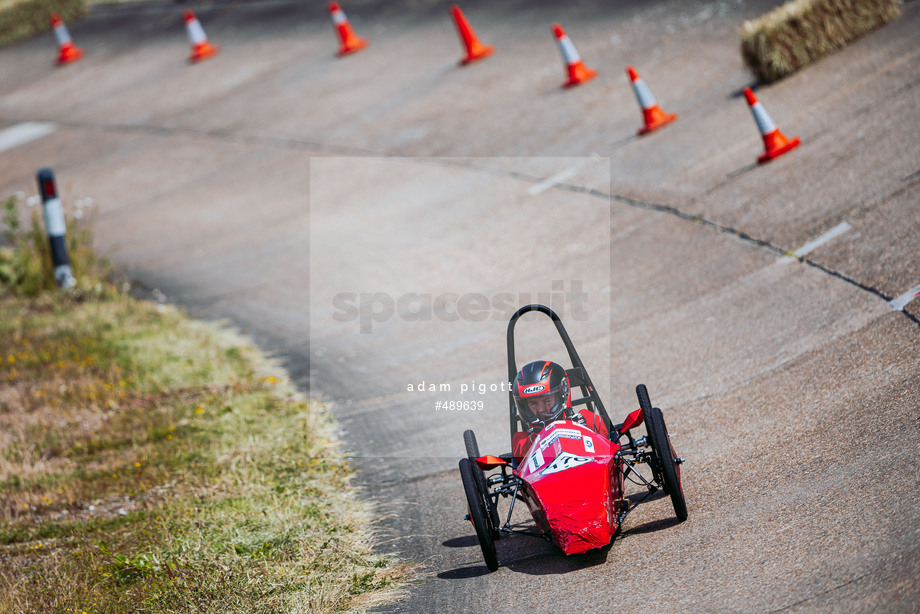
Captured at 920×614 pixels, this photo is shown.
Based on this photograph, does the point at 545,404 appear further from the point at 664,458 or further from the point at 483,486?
the point at 664,458

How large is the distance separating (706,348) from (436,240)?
4784mm

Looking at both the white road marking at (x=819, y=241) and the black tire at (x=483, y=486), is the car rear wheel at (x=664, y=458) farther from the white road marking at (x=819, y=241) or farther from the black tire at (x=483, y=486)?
the white road marking at (x=819, y=241)

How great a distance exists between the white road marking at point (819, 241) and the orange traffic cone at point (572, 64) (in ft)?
21.4

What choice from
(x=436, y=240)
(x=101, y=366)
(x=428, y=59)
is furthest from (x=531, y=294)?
(x=428, y=59)

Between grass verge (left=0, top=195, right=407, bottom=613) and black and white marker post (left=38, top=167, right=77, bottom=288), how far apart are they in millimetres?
712

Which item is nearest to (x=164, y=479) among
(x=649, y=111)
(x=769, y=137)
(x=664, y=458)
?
(x=664, y=458)

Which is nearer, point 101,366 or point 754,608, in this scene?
point 754,608

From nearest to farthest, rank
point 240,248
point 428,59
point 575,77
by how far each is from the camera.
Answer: point 240,248 < point 575,77 < point 428,59

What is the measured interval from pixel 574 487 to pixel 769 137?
281 inches

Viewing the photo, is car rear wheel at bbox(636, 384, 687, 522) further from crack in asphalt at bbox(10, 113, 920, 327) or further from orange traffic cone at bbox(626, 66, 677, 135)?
orange traffic cone at bbox(626, 66, 677, 135)

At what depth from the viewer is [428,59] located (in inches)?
695

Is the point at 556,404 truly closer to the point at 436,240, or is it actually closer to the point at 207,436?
the point at 207,436

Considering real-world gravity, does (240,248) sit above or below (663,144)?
below

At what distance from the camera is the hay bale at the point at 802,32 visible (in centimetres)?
1266
